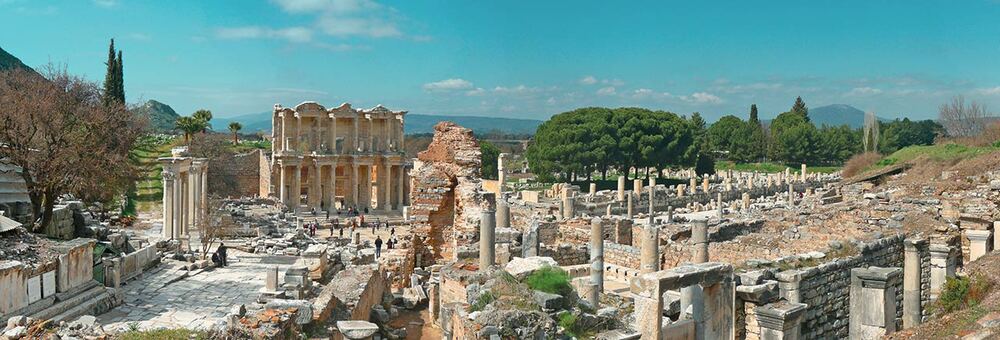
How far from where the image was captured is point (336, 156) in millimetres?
56250

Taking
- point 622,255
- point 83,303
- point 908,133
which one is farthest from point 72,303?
point 908,133

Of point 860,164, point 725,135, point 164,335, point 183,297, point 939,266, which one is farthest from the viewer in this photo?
point 725,135

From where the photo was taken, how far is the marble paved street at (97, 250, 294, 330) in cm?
1498

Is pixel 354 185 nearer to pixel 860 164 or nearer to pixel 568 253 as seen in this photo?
pixel 860 164

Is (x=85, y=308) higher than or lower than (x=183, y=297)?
higher

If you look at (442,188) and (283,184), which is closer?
(442,188)

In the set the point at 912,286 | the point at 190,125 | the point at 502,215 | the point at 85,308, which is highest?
the point at 190,125

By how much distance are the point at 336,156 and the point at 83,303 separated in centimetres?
4152

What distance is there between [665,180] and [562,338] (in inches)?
2742

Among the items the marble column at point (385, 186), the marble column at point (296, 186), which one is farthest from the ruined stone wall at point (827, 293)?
the marble column at point (296, 186)

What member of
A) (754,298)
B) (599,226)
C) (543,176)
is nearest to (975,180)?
(599,226)

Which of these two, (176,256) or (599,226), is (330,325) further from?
(176,256)

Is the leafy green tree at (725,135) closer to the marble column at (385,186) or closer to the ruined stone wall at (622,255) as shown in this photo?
the marble column at (385,186)

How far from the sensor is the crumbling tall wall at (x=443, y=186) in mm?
19241
